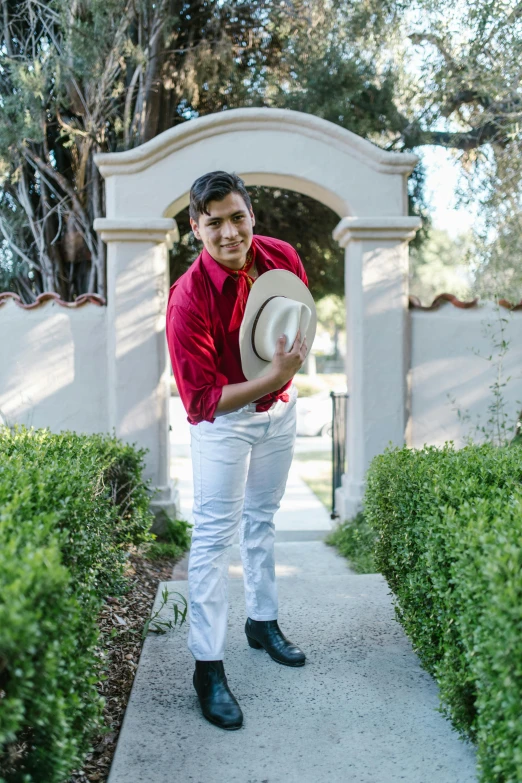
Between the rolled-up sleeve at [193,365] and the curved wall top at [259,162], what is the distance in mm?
3182

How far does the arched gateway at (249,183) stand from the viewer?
17.9 feet

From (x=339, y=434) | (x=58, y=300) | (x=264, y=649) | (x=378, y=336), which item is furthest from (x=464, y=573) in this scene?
(x=339, y=434)

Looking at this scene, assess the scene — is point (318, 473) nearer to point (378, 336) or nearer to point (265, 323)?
point (378, 336)

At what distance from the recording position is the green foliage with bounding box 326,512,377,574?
500cm

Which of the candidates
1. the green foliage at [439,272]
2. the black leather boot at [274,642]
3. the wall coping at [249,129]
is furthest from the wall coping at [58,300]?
the green foliage at [439,272]

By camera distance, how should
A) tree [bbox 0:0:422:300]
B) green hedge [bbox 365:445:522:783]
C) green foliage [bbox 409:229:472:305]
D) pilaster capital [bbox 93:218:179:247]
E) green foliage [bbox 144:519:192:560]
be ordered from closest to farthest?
green hedge [bbox 365:445:522:783], green foliage [bbox 144:519:192:560], pilaster capital [bbox 93:218:179:247], tree [bbox 0:0:422:300], green foliage [bbox 409:229:472:305]

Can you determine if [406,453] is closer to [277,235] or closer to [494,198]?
[494,198]

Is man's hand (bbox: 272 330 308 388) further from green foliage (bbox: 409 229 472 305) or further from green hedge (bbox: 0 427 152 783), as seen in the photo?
green foliage (bbox: 409 229 472 305)

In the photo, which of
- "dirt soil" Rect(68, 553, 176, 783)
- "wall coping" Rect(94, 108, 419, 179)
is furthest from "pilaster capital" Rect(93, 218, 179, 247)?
"dirt soil" Rect(68, 553, 176, 783)

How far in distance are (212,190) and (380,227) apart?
126 inches

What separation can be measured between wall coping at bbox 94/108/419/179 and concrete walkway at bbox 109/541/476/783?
3.57 m

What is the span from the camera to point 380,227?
5527 mm

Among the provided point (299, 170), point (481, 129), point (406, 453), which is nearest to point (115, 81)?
point (299, 170)

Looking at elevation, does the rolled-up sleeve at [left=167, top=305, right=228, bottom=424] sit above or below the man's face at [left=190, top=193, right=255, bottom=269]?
below
